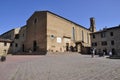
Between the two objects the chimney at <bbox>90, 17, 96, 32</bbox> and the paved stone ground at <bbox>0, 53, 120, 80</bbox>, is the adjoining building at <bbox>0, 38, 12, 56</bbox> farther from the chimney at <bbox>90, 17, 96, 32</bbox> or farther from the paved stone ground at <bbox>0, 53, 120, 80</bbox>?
the chimney at <bbox>90, 17, 96, 32</bbox>

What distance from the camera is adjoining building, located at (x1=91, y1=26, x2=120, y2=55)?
3978 cm

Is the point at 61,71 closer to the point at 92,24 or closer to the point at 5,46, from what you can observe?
the point at 5,46

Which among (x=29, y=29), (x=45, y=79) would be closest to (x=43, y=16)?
(x=29, y=29)

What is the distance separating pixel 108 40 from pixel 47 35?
20.0 m

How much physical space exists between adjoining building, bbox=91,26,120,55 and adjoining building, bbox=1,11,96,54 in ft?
17.1

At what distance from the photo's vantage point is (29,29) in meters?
41.7

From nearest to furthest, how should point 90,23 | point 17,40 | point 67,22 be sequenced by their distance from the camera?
point 67,22 < point 17,40 < point 90,23

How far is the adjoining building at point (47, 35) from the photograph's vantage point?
35.7 m

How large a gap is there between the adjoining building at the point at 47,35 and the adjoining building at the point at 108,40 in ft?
17.1

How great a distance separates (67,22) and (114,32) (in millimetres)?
15184

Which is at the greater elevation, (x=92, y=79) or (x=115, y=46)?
(x=115, y=46)

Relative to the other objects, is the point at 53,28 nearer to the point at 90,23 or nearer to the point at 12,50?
the point at 12,50

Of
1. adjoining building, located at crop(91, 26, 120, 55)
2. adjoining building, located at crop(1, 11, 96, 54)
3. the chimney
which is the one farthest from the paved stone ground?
the chimney

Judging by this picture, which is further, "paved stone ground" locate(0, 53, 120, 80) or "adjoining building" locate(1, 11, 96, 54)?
"adjoining building" locate(1, 11, 96, 54)
